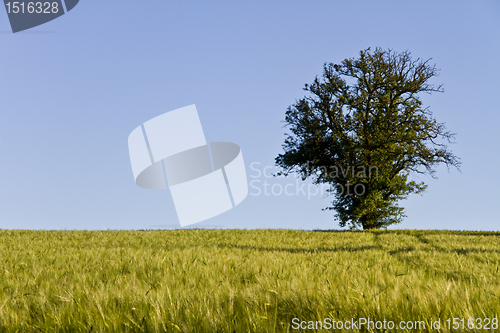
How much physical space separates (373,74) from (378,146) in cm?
644

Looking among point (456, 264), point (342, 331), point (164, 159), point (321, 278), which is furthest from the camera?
point (164, 159)

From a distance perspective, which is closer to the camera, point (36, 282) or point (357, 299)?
point (357, 299)

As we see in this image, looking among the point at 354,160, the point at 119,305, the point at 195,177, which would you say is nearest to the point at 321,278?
the point at 119,305

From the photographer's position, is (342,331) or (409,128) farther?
(409,128)

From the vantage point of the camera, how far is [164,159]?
51.9 ft

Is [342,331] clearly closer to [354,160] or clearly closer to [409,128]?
[354,160]

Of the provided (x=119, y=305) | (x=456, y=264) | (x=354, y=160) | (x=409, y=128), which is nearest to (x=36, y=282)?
(x=119, y=305)

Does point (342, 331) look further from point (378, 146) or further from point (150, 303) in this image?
point (378, 146)

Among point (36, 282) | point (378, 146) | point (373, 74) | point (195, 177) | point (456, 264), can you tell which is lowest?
point (456, 264)

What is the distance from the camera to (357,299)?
3.25 metres

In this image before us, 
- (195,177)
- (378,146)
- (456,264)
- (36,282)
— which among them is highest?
(378,146)

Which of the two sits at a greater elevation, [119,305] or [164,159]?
[164,159]

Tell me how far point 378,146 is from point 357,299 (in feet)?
80.8

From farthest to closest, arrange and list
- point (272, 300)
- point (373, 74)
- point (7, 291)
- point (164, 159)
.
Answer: point (373, 74) → point (164, 159) → point (7, 291) → point (272, 300)
